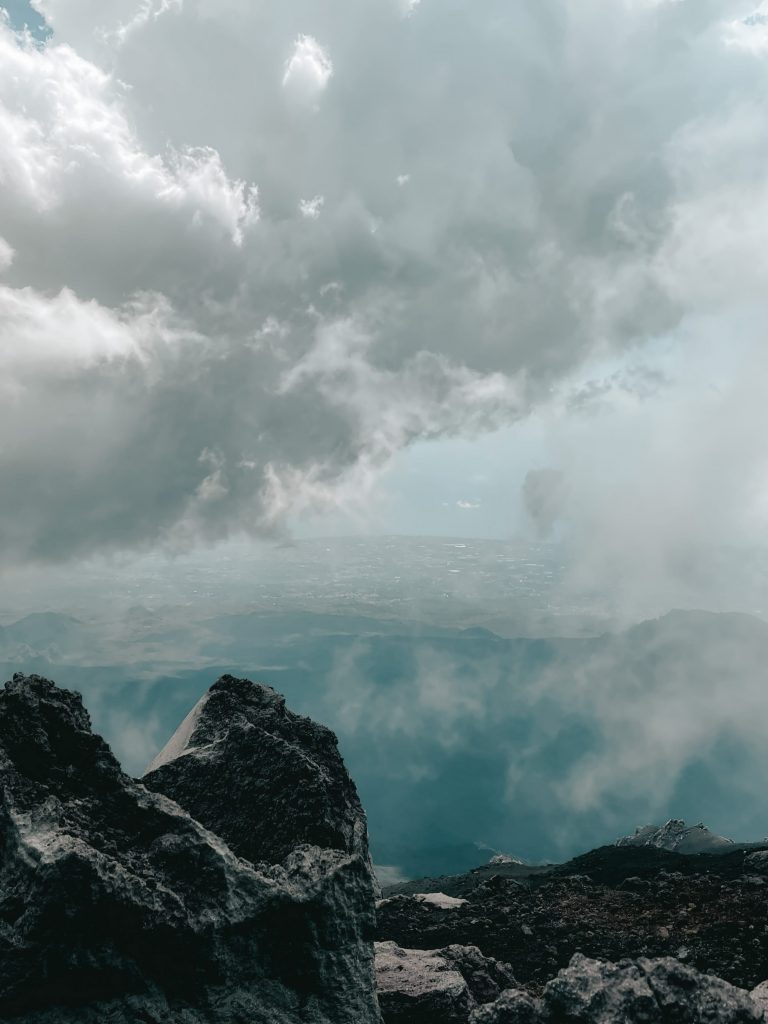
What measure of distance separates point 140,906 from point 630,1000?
884 cm

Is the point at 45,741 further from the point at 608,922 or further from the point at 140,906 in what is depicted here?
the point at 608,922

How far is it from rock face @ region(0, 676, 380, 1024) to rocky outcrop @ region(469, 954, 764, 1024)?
358 cm

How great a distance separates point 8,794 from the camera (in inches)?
454

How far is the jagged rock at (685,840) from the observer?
182 ft

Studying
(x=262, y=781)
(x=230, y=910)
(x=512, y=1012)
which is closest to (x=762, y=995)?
(x=512, y=1012)

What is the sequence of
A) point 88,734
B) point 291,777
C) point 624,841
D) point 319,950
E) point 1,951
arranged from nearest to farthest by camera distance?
point 1,951 < point 319,950 < point 88,734 < point 291,777 < point 624,841

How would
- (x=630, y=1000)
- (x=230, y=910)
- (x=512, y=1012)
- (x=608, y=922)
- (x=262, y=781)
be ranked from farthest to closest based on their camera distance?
(x=608, y=922), (x=262, y=781), (x=230, y=910), (x=512, y=1012), (x=630, y=1000)

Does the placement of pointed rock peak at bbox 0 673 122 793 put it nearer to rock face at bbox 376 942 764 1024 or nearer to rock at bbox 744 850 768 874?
rock face at bbox 376 942 764 1024

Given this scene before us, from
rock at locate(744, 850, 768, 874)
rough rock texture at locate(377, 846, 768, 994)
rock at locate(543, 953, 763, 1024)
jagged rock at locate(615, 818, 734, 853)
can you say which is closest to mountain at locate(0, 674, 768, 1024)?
rock at locate(543, 953, 763, 1024)

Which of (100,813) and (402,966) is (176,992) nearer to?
(100,813)

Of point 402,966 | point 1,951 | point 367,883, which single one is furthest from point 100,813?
point 402,966

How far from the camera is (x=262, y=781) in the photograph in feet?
50.9

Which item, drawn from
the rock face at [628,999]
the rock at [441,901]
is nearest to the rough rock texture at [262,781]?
the rock face at [628,999]

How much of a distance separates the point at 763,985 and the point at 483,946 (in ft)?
35.0
